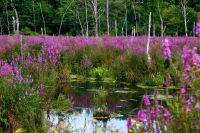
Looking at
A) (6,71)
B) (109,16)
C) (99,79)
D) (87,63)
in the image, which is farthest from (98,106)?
(109,16)

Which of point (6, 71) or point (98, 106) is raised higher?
point (6, 71)

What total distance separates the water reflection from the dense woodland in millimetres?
30328

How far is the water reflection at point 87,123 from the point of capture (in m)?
8.56

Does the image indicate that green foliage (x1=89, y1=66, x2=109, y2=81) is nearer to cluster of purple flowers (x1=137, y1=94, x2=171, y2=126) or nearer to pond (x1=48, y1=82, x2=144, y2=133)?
pond (x1=48, y1=82, x2=144, y2=133)

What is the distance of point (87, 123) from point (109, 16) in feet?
138

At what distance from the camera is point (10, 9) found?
2270 inches

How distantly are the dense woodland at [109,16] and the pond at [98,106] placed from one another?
26680 mm

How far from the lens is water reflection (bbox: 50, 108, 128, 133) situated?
8.56m

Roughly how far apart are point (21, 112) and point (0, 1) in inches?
1877

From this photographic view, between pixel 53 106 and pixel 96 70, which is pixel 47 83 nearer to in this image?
pixel 53 106

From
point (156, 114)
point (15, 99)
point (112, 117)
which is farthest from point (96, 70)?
point (156, 114)

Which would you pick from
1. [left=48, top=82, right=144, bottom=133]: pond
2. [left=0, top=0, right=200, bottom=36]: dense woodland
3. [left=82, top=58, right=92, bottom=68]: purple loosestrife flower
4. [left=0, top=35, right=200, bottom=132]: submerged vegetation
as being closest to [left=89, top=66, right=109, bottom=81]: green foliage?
[left=0, top=35, right=200, bottom=132]: submerged vegetation

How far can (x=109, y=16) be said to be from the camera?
51.1 metres

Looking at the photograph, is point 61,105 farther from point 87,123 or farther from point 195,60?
point 195,60
